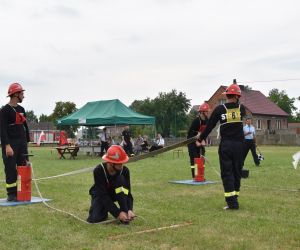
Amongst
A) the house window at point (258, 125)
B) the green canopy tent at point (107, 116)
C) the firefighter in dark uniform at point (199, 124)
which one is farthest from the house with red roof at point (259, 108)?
the firefighter in dark uniform at point (199, 124)

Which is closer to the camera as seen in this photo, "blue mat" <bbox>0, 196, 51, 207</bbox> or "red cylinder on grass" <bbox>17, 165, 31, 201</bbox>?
"blue mat" <bbox>0, 196, 51, 207</bbox>

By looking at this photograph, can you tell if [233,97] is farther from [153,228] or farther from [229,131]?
[153,228]

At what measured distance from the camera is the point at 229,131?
8273 mm

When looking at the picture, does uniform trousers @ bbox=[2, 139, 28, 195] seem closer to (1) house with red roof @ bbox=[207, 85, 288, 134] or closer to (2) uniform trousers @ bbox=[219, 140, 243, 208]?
(2) uniform trousers @ bbox=[219, 140, 243, 208]

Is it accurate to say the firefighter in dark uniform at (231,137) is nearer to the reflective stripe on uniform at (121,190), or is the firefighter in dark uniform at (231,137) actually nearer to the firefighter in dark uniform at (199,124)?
the reflective stripe on uniform at (121,190)

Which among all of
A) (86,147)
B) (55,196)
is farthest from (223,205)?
(86,147)

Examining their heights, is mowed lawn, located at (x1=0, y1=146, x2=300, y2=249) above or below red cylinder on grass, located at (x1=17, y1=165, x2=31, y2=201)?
below

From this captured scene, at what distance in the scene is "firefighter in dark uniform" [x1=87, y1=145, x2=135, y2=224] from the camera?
22.0ft

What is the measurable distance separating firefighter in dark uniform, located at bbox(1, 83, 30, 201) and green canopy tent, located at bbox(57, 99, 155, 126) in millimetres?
17799

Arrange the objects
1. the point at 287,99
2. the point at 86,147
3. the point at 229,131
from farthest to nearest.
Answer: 1. the point at 287,99
2. the point at 86,147
3. the point at 229,131

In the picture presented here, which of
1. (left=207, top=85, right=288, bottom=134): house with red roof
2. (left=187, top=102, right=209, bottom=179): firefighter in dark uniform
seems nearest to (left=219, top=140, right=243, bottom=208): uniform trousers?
(left=187, top=102, right=209, bottom=179): firefighter in dark uniform

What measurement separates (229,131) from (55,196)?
13.0 feet

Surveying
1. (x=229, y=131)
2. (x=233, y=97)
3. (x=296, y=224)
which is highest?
(x=233, y=97)

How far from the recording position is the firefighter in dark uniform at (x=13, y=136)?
8.77 metres
